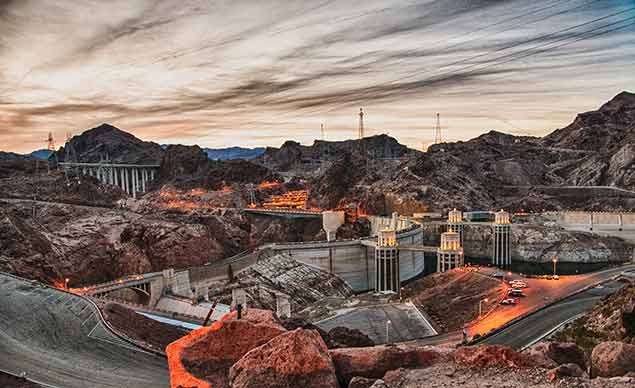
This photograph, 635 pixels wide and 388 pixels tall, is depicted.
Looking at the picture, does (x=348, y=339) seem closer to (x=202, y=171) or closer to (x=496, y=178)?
(x=202, y=171)

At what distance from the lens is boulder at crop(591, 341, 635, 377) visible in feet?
30.0

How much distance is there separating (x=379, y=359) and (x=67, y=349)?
57.2ft

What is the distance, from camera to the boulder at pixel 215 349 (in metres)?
11.4

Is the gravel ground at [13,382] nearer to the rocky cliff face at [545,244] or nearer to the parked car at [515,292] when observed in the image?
the parked car at [515,292]

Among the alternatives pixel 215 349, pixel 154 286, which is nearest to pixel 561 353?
pixel 215 349

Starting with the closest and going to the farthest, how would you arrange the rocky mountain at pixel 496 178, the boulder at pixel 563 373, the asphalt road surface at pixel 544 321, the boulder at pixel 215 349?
the boulder at pixel 563 373 → the boulder at pixel 215 349 → the asphalt road surface at pixel 544 321 → the rocky mountain at pixel 496 178

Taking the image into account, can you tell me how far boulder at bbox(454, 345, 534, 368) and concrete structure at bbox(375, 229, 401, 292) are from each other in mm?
62221

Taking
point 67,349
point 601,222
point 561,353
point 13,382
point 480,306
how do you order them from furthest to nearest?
point 601,222 < point 480,306 < point 67,349 < point 13,382 < point 561,353

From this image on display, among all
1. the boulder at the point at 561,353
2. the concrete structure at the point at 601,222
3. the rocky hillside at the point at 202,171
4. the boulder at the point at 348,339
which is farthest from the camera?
the rocky hillside at the point at 202,171

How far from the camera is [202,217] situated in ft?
281

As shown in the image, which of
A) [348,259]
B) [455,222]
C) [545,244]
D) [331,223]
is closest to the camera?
[348,259]

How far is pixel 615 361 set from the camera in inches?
363

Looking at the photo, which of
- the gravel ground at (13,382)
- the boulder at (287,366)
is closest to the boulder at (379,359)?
the boulder at (287,366)

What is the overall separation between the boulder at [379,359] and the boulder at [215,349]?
2.12 m
